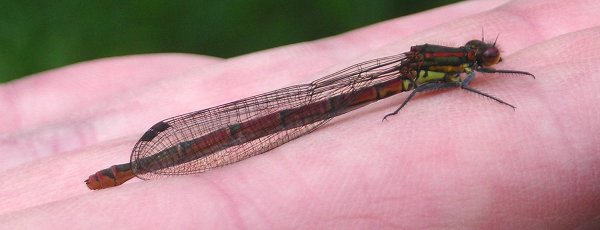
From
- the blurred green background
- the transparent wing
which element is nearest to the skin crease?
the transparent wing

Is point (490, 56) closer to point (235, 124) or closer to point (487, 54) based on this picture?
point (487, 54)

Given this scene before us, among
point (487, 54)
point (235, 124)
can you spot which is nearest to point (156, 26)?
point (235, 124)

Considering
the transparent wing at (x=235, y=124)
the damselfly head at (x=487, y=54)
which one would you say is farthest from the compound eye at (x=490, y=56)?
the transparent wing at (x=235, y=124)

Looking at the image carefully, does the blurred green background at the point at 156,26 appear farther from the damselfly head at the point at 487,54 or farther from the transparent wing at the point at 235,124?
the damselfly head at the point at 487,54

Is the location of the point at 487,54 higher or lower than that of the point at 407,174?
higher

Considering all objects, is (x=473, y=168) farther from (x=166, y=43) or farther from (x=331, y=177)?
(x=166, y=43)

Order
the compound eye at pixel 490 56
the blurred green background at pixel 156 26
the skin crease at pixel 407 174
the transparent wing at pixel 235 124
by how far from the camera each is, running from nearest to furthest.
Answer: the skin crease at pixel 407 174 < the transparent wing at pixel 235 124 < the compound eye at pixel 490 56 < the blurred green background at pixel 156 26

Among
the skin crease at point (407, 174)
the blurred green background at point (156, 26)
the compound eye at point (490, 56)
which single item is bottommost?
the skin crease at point (407, 174)
